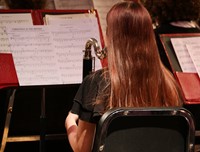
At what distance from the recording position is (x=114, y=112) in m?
1.25

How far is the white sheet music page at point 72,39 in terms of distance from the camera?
2.12 meters

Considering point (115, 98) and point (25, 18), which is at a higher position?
point (25, 18)

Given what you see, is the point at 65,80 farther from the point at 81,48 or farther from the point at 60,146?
the point at 60,146

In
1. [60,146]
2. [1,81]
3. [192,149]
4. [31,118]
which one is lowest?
[60,146]

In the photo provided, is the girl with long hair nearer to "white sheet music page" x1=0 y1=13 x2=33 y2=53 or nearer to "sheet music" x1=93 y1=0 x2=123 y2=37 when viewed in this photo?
"white sheet music page" x1=0 y1=13 x2=33 y2=53

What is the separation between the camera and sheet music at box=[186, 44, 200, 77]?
2.14 metres

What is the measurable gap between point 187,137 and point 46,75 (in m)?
0.94

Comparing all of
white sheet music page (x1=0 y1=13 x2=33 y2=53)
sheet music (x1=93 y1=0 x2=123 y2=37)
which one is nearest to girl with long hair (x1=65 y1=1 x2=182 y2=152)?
white sheet music page (x1=0 y1=13 x2=33 y2=53)

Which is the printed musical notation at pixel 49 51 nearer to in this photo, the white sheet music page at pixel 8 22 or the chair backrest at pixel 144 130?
the white sheet music page at pixel 8 22

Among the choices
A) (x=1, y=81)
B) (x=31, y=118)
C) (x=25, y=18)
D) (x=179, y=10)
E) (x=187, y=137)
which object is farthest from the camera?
(x=31, y=118)

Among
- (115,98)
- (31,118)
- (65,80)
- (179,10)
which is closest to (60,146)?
(31,118)

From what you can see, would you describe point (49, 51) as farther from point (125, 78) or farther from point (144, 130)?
point (144, 130)

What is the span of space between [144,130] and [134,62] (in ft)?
0.93

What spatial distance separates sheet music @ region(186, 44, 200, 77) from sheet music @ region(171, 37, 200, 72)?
0.02m
